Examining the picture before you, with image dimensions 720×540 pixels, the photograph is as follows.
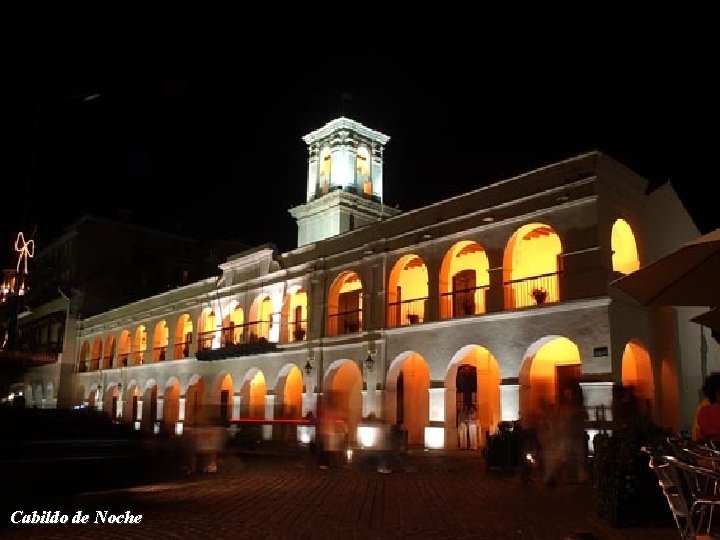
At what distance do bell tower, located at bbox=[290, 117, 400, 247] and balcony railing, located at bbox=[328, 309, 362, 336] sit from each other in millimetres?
4517

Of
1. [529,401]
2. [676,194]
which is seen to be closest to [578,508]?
[529,401]

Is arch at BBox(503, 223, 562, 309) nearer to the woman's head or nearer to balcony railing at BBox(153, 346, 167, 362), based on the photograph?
the woman's head

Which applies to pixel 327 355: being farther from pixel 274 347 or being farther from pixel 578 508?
pixel 578 508

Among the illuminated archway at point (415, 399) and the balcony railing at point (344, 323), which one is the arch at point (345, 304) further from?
the illuminated archway at point (415, 399)

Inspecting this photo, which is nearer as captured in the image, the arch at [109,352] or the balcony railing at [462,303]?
the balcony railing at [462,303]

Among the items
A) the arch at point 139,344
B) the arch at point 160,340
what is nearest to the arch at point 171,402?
the arch at point 160,340

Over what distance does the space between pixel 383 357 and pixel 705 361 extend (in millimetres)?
9512

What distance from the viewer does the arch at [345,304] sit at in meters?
23.8

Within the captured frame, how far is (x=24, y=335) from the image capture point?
46812 millimetres

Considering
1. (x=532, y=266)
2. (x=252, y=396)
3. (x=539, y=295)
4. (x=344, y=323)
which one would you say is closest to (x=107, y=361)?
(x=252, y=396)

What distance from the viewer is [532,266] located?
20531 millimetres

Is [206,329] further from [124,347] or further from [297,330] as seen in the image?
[124,347]

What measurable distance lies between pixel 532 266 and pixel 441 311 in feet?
10.8

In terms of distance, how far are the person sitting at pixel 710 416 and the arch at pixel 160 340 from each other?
101 feet
